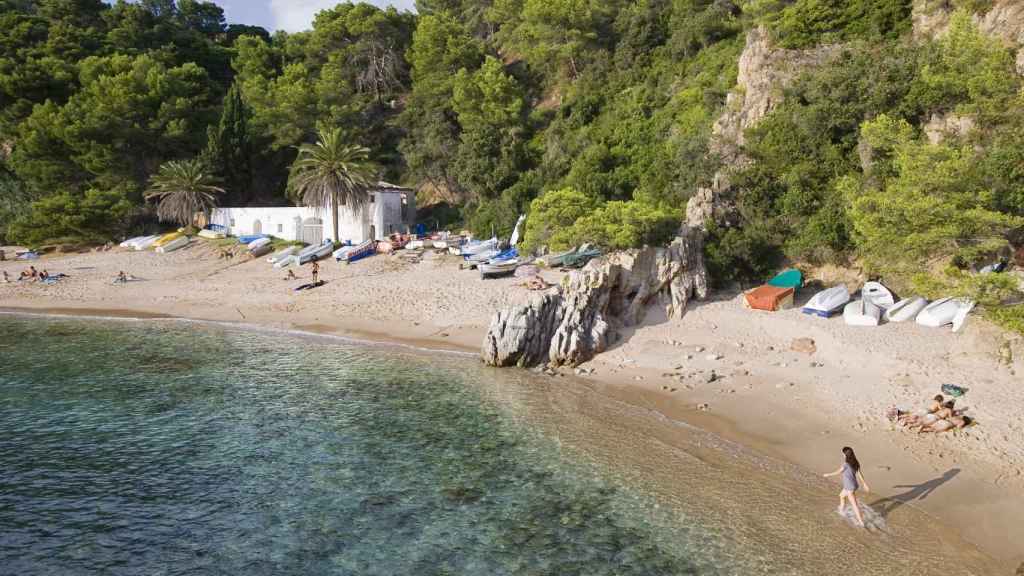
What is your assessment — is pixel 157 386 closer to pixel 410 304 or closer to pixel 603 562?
pixel 410 304

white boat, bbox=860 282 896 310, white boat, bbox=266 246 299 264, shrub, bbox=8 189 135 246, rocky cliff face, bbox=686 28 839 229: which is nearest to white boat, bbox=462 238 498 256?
white boat, bbox=266 246 299 264

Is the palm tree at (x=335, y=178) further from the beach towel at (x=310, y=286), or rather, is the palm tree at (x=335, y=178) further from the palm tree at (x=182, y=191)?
the palm tree at (x=182, y=191)

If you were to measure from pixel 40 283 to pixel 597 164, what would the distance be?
36.9 meters

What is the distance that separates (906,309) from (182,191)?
1969 inches

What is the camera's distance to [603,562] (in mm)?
10664

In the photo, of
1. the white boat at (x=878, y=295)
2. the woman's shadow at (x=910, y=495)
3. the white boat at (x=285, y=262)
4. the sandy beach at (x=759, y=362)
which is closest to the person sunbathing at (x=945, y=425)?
the sandy beach at (x=759, y=362)

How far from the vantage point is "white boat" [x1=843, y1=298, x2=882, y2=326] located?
71.8 feet

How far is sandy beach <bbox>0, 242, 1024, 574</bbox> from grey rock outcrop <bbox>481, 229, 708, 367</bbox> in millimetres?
753

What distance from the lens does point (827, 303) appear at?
77.1 feet

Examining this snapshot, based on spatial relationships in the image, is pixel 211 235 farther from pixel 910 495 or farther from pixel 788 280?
pixel 910 495

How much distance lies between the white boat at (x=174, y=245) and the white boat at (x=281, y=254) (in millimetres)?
9205

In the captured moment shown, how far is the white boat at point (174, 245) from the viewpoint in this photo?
4359 centimetres

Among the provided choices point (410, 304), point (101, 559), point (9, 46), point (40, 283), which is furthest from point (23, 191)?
point (101, 559)

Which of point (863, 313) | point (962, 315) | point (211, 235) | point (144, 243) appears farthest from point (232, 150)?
point (962, 315)
